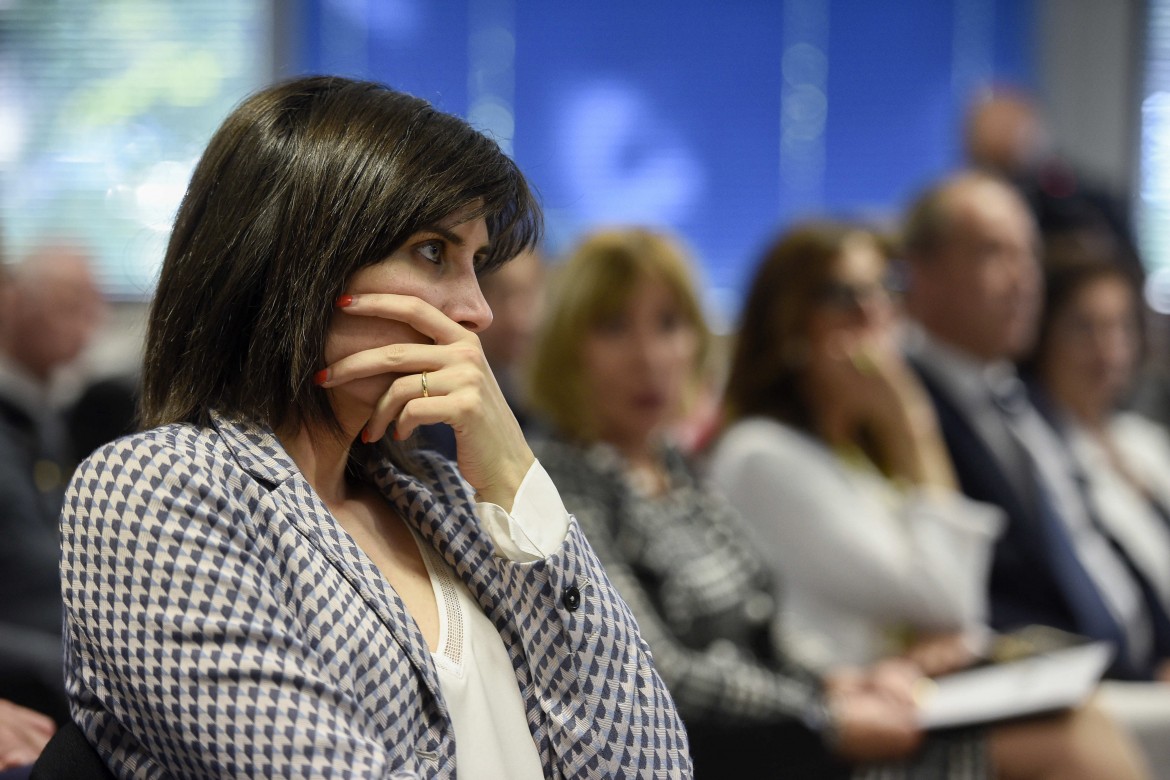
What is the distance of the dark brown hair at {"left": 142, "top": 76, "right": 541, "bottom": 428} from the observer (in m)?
1.07

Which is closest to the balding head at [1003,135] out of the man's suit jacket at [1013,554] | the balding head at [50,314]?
the man's suit jacket at [1013,554]

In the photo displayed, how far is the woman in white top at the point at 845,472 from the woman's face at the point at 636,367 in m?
0.27

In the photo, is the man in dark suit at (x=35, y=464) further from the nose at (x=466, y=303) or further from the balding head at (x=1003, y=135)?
the balding head at (x=1003, y=135)

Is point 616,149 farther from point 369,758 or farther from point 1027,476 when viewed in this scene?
point 369,758

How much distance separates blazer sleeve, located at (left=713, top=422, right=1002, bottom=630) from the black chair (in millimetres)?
1657

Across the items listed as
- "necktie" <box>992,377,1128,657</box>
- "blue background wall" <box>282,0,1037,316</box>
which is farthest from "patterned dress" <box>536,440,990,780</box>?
"blue background wall" <box>282,0,1037,316</box>

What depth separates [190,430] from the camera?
1067 mm

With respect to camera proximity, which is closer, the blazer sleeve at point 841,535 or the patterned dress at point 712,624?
the patterned dress at point 712,624

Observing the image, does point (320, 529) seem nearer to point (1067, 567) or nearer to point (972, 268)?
point (1067, 567)

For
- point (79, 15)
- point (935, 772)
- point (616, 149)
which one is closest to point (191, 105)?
point (79, 15)

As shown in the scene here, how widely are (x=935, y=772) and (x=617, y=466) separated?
28.8 inches

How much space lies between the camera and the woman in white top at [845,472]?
2.44 meters

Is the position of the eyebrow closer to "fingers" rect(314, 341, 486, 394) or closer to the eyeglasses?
"fingers" rect(314, 341, 486, 394)

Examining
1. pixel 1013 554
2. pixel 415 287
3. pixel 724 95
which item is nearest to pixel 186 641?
pixel 415 287
